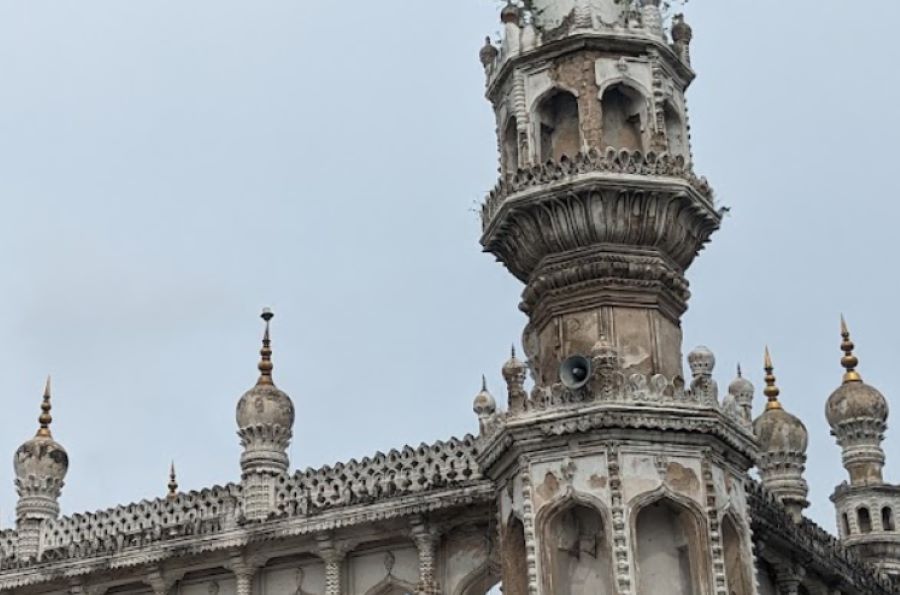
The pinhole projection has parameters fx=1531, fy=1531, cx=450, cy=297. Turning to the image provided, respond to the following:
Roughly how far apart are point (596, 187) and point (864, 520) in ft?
41.5

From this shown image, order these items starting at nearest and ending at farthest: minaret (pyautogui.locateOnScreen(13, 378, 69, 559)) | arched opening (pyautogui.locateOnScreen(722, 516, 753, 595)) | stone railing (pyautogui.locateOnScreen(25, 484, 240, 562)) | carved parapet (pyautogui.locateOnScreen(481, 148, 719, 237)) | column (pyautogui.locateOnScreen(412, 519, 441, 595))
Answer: arched opening (pyautogui.locateOnScreen(722, 516, 753, 595)) → carved parapet (pyautogui.locateOnScreen(481, 148, 719, 237)) → column (pyautogui.locateOnScreen(412, 519, 441, 595)) → stone railing (pyautogui.locateOnScreen(25, 484, 240, 562)) → minaret (pyautogui.locateOnScreen(13, 378, 69, 559))

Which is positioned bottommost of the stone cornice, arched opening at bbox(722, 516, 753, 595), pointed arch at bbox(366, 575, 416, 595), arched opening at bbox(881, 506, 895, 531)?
arched opening at bbox(722, 516, 753, 595)

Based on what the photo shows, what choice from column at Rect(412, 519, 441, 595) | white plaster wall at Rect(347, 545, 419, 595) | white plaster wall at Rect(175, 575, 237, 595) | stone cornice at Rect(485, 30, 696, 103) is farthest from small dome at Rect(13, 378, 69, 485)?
stone cornice at Rect(485, 30, 696, 103)

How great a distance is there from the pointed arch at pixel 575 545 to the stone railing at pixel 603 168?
3.98 m

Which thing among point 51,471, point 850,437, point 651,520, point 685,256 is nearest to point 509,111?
point 685,256

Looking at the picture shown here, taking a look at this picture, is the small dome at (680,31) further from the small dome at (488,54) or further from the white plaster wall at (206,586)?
the white plaster wall at (206,586)

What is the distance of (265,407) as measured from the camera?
2236 cm

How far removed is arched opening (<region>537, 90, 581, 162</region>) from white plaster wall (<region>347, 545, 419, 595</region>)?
5.82 meters

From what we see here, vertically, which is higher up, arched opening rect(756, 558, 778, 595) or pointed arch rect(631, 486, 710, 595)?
arched opening rect(756, 558, 778, 595)

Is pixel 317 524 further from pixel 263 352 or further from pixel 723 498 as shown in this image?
pixel 723 498

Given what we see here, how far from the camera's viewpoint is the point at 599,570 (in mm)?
16906

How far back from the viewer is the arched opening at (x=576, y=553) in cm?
1681

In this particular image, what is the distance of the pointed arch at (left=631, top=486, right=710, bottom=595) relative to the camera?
16.7m

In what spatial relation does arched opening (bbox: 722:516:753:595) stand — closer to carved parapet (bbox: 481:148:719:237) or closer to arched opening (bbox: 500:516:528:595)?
arched opening (bbox: 500:516:528:595)
